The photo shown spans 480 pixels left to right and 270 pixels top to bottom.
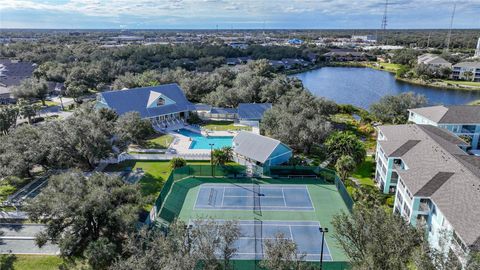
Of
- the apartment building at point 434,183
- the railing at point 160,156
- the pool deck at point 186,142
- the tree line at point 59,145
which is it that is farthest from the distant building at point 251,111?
the apartment building at point 434,183

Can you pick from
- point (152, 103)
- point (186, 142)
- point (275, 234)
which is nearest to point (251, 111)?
point (186, 142)

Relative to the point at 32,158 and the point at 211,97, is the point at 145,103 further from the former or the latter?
the point at 32,158

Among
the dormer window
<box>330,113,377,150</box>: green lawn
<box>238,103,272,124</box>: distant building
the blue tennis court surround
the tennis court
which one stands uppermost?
the dormer window

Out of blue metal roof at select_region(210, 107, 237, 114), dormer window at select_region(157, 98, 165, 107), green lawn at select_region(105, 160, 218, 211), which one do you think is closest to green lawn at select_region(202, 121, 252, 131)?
blue metal roof at select_region(210, 107, 237, 114)

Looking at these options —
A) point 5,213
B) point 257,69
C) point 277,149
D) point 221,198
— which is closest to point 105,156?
point 5,213

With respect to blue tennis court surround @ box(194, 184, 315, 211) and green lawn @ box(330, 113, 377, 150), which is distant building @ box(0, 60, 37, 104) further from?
green lawn @ box(330, 113, 377, 150)

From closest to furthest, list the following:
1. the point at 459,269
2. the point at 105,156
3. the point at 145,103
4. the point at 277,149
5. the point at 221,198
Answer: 1. the point at 459,269
2. the point at 221,198
3. the point at 105,156
4. the point at 277,149
5. the point at 145,103
